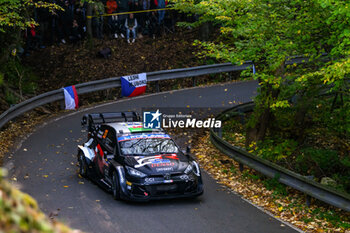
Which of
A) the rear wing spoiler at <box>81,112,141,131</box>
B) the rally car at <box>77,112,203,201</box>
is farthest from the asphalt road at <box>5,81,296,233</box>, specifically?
the rear wing spoiler at <box>81,112,141,131</box>

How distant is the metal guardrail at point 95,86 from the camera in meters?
17.1

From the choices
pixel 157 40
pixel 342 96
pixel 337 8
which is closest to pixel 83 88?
pixel 157 40

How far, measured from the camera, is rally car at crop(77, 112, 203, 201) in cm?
1044

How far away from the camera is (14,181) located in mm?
12000

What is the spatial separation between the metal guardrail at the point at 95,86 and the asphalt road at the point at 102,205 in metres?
1.58

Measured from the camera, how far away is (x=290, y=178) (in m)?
11.5

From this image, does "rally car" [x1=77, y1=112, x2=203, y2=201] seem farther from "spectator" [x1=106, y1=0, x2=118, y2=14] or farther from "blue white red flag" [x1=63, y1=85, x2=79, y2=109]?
"spectator" [x1=106, y1=0, x2=118, y2=14]

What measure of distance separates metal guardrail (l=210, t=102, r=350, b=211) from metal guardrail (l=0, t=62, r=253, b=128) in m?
2.59

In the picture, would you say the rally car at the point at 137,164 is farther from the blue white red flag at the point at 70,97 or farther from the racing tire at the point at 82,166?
the blue white red flag at the point at 70,97

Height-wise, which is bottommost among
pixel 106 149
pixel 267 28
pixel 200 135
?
pixel 200 135

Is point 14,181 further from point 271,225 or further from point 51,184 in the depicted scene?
point 271,225

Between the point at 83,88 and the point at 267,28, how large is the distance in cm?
1030

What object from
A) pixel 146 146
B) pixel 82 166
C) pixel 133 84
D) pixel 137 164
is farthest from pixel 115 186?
pixel 133 84

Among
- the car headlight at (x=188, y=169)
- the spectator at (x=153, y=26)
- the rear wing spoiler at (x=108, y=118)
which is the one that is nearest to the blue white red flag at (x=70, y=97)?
the rear wing spoiler at (x=108, y=118)
